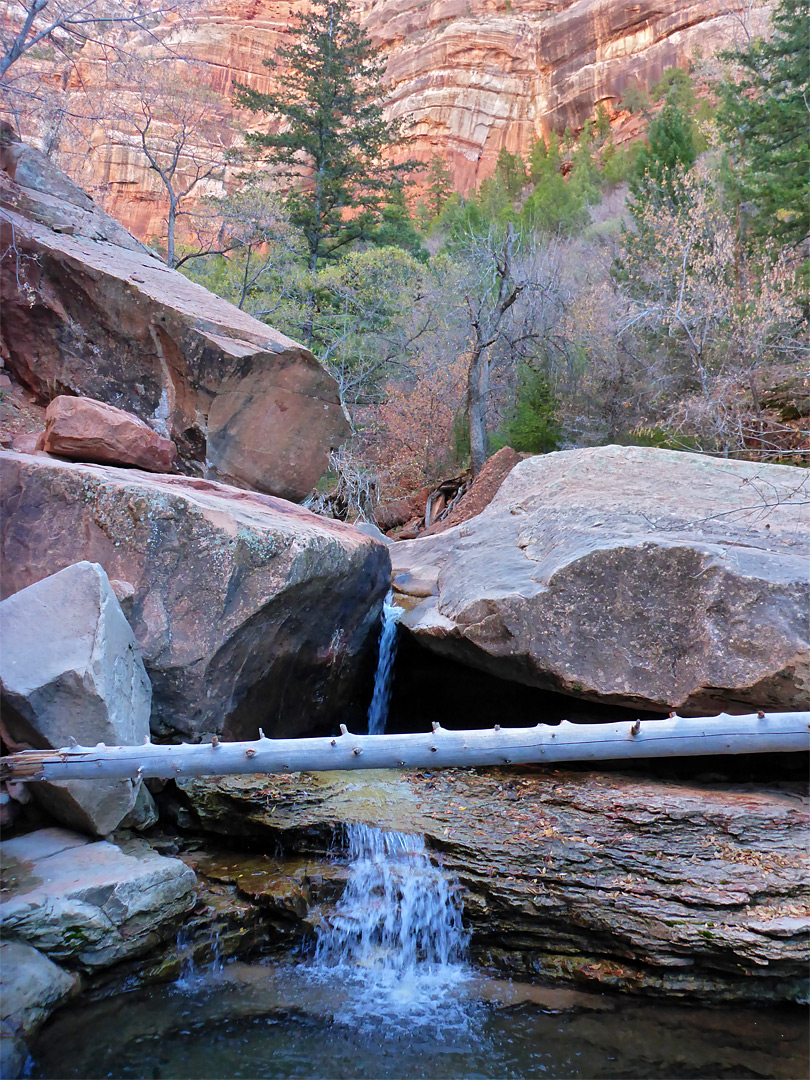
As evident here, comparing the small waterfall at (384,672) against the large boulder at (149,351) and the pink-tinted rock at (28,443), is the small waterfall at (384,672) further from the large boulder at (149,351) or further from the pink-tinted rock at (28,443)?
the pink-tinted rock at (28,443)

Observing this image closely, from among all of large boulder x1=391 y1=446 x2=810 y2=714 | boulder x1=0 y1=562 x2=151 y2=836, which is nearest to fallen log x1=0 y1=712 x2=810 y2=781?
boulder x1=0 y1=562 x2=151 y2=836

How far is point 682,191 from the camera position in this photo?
1931 centimetres

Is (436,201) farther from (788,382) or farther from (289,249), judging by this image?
(788,382)

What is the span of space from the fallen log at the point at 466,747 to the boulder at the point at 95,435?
2.95 meters

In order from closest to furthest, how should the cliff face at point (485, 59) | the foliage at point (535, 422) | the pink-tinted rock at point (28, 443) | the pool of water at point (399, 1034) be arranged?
the pool of water at point (399, 1034)
the pink-tinted rock at point (28, 443)
the foliage at point (535, 422)
the cliff face at point (485, 59)

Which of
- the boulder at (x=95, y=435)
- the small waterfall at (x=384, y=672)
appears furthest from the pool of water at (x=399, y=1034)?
the boulder at (x=95, y=435)

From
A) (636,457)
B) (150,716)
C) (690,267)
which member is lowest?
(150,716)

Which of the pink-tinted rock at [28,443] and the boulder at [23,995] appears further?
the pink-tinted rock at [28,443]

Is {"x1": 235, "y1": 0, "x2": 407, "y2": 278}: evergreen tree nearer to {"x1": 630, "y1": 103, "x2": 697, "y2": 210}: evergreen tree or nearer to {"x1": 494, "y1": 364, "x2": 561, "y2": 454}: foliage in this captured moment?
{"x1": 630, "y1": 103, "x2": 697, "y2": 210}: evergreen tree

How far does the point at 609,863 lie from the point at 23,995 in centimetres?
319

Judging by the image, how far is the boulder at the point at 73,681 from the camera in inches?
166

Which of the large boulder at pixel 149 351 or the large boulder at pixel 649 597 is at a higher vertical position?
the large boulder at pixel 149 351

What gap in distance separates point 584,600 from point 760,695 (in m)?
1.38

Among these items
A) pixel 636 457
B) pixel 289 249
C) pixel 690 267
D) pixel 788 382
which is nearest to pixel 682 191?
pixel 690 267
